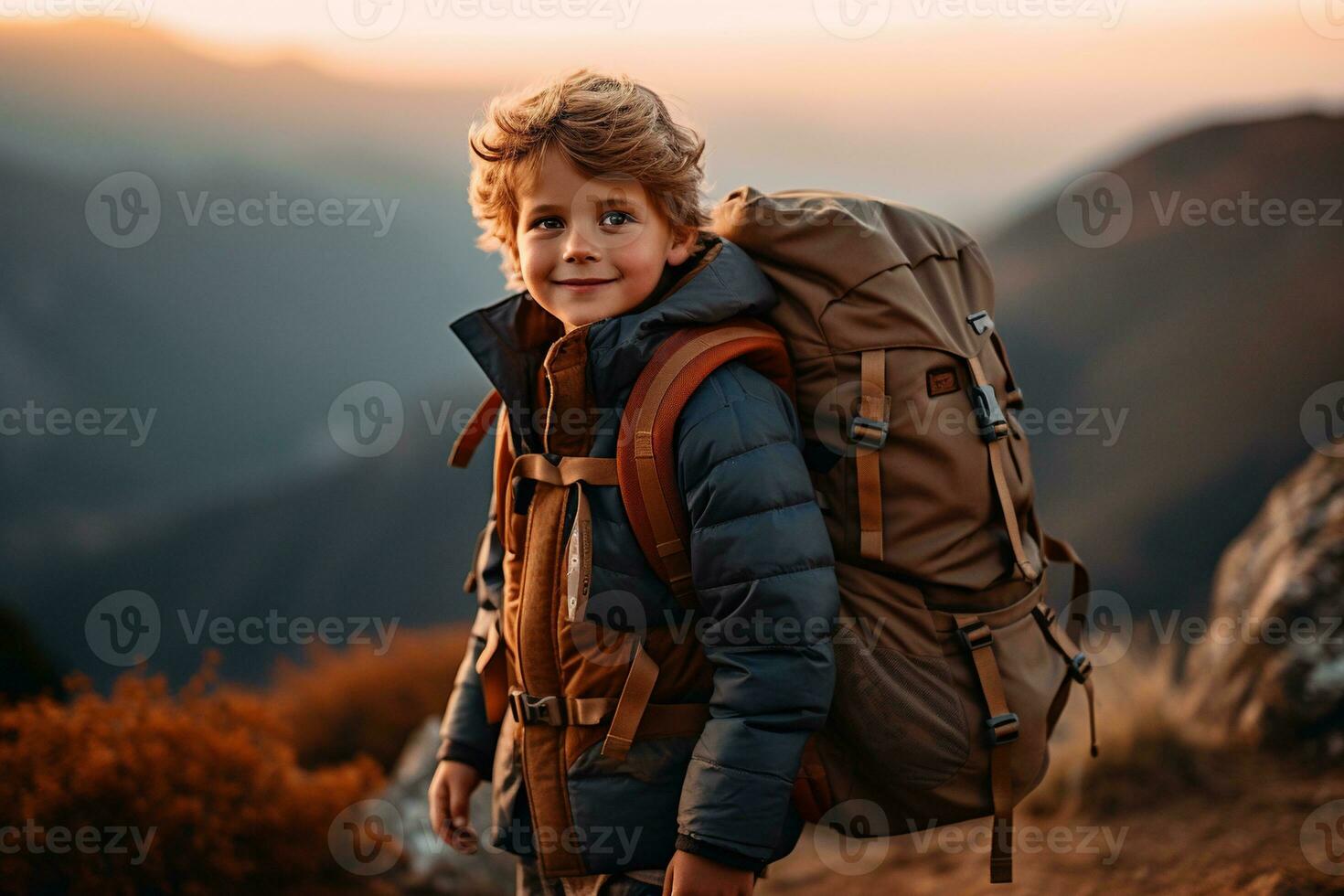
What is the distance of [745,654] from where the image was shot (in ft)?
5.95

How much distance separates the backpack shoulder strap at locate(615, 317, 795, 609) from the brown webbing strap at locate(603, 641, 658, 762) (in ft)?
0.51

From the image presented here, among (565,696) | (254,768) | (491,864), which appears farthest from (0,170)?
(565,696)

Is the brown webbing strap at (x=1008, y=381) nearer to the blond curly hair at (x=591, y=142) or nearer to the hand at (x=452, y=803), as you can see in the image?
the blond curly hair at (x=591, y=142)

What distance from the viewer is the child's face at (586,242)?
201 centimetres

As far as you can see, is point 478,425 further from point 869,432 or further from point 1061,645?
point 1061,645

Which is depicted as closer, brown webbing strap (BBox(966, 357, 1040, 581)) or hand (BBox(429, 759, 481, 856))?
brown webbing strap (BBox(966, 357, 1040, 581))

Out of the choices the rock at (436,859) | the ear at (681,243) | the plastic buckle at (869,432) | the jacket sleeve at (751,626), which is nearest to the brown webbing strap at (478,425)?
the ear at (681,243)

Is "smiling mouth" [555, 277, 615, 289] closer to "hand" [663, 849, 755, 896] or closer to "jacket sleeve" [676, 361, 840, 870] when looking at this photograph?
"jacket sleeve" [676, 361, 840, 870]

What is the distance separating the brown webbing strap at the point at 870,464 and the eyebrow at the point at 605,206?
56cm

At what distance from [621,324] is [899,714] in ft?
3.03

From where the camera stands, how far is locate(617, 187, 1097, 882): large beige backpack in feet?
6.33

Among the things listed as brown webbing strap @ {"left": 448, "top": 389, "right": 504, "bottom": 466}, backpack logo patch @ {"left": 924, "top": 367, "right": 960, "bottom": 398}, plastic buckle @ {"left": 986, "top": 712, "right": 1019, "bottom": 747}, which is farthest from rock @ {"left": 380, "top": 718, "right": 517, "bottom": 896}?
backpack logo patch @ {"left": 924, "top": 367, "right": 960, "bottom": 398}

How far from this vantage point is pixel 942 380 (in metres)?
2.00

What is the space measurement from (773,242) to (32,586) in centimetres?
699
